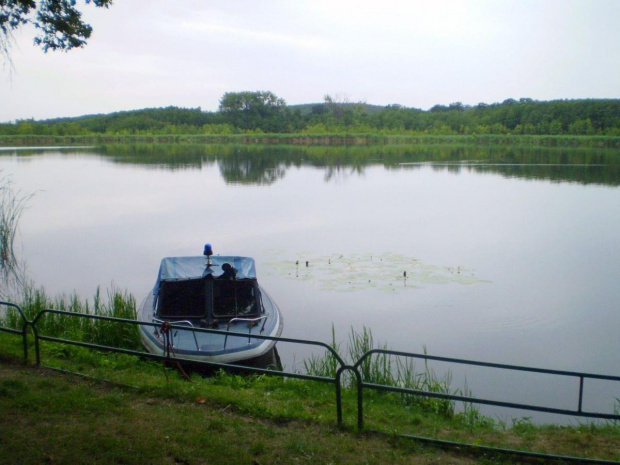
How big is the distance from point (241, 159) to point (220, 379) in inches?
1890

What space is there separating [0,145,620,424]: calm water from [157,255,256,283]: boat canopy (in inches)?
63.3

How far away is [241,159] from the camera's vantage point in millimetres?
53844

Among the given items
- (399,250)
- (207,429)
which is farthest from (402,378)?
(399,250)

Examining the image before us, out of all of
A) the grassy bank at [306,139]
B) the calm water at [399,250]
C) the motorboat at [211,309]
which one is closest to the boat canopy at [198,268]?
the motorboat at [211,309]

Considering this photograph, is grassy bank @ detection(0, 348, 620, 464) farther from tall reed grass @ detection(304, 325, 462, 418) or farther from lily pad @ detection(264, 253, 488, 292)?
lily pad @ detection(264, 253, 488, 292)

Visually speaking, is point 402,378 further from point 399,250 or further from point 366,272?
point 399,250

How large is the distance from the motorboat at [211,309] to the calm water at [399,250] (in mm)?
840

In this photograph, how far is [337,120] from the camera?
341ft

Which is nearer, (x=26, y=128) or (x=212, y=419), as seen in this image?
(x=212, y=419)

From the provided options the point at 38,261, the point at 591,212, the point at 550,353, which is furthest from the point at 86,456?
the point at 591,212

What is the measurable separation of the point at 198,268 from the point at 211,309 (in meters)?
1.21

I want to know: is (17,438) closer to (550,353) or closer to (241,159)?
(550,353)

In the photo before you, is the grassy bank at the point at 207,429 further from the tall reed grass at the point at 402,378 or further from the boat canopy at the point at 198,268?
the boat canopy at the point at 198,268

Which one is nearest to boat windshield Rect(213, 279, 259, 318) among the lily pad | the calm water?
the calm water
